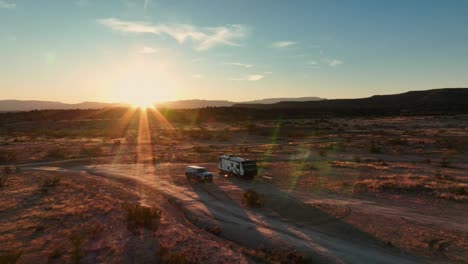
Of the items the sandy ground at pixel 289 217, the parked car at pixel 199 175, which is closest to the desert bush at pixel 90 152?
the sandy ground at pixel 289 217

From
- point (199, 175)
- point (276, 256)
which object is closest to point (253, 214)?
point (276, 256)

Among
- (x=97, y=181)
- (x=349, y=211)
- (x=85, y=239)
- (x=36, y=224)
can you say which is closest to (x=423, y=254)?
(x=349, y=211)

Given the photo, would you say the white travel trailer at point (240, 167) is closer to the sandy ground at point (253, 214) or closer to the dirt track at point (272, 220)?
the sandy ground at point (253, 214)

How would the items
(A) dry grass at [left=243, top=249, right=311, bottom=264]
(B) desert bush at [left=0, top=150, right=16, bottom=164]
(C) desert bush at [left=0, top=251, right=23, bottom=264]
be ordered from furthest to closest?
(B) desert bush at [left=0, top=150, right=16, bottom=164], (A) dry grass at [left=243, top=249, right=311, bottom=264], (C) desert bush at [left=0, top=251, right=23, bottom=264]

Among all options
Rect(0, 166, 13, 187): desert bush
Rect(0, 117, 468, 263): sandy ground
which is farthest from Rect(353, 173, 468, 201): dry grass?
Rect(0, 166, 13, 187): desert bush

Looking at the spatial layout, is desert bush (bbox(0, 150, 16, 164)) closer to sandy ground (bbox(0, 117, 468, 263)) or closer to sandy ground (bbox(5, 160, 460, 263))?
sandy ground (bbox(0, 117, 468, 263))

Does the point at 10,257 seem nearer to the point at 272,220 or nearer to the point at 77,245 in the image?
the point at 77,245


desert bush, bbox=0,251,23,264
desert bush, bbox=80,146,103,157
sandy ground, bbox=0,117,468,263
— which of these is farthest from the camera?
desert bush, bbox=80,146,103,157
